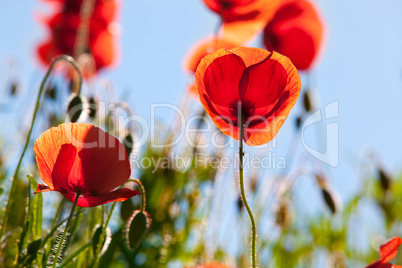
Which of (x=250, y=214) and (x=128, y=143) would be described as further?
(x=128, y=143)

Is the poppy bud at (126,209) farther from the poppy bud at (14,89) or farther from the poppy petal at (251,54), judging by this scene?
the poppy bud at (14,89)

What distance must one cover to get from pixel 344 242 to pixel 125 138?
68 centimetres

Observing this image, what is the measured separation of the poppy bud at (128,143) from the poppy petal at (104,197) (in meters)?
0.19

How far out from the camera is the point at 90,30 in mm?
1496

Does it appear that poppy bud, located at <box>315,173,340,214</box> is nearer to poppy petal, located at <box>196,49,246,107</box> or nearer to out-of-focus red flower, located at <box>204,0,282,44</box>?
out-of-focus red flower, located at <box>204,0,282,44</box>

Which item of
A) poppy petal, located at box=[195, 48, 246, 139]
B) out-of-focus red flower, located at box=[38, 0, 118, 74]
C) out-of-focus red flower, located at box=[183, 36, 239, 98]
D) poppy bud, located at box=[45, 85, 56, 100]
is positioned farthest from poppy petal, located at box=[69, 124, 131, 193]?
out-of-focus red flower, located at box=[38, 0, 118, 74]

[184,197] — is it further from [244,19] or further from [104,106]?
[244,19]

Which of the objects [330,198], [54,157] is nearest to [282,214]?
[330,198]

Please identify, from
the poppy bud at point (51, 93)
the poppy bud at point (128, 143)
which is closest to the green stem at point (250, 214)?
the poppy bud at point (128, 143)

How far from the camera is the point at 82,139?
19.9 inches

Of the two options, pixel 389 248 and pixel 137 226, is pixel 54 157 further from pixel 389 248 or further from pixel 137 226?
pixel 389 248

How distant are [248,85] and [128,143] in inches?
10.8

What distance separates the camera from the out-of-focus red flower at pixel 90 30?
146 cm

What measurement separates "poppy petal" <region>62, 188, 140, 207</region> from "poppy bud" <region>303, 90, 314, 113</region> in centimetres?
73
